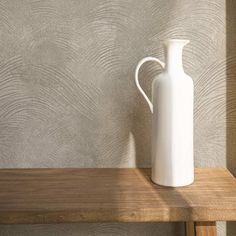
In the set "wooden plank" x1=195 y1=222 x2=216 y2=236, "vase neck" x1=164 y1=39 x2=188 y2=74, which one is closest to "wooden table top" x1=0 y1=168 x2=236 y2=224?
"wooden plank" x1=195 y1=222 x2=216 y2=236

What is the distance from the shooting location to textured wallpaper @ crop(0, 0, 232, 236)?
928 mm

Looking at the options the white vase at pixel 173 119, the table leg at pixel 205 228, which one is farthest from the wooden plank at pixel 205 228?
the white vase at pixel 173 119

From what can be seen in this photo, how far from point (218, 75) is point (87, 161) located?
445 millimetres

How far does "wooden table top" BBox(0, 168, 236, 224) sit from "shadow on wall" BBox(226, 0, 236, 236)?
0.28 feet

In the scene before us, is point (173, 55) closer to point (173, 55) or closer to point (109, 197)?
point (173, 55)

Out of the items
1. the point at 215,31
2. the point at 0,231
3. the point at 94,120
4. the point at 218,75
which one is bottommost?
the point at 0,231

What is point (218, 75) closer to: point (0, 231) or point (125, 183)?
point (125, 183)

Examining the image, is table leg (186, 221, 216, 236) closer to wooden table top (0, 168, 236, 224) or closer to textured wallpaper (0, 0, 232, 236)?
wooden table top (0, 168, 236, 224)

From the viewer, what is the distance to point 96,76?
0.95 metres

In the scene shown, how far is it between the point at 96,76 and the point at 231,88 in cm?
38

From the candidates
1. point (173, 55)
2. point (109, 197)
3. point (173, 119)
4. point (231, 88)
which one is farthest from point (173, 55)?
point (109, 197)

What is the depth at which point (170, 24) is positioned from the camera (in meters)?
0.93

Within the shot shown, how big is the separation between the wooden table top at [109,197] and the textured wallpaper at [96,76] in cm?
8

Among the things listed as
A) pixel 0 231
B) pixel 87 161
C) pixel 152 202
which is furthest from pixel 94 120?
pixel 0 231
